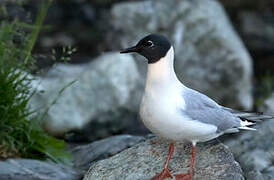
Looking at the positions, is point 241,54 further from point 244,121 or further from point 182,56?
point 244,121

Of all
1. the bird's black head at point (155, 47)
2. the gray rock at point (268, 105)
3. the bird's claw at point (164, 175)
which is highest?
the bird's black head at point (155, 47)

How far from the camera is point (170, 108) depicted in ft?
15.4

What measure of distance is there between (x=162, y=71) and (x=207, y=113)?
0.49 m

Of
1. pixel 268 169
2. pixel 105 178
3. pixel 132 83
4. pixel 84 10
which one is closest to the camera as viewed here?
pixel 105 178

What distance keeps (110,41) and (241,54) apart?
7.18 feet

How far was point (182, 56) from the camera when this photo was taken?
33.5 ft

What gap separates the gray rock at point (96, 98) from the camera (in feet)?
25.3

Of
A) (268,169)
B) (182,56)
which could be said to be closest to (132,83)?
(182,56)

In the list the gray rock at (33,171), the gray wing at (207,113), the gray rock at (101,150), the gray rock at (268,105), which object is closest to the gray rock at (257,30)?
the gray rock at (268,105)

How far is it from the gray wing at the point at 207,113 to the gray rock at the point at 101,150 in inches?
54.3

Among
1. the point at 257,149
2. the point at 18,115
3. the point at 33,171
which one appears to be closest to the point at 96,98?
the point at 18,115

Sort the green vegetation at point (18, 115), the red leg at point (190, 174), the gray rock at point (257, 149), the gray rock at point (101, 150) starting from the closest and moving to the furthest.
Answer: the red leg at point (190, 174) < the green vegetation at point (18, 115) < the gray rock at point (257, 149) < the gray rock at point (101, 150)

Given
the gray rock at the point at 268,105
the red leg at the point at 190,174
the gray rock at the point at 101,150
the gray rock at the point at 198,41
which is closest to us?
the red leg at the point at 190,174

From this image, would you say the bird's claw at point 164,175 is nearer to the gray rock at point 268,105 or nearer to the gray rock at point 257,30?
the gray rock at point 268,105
